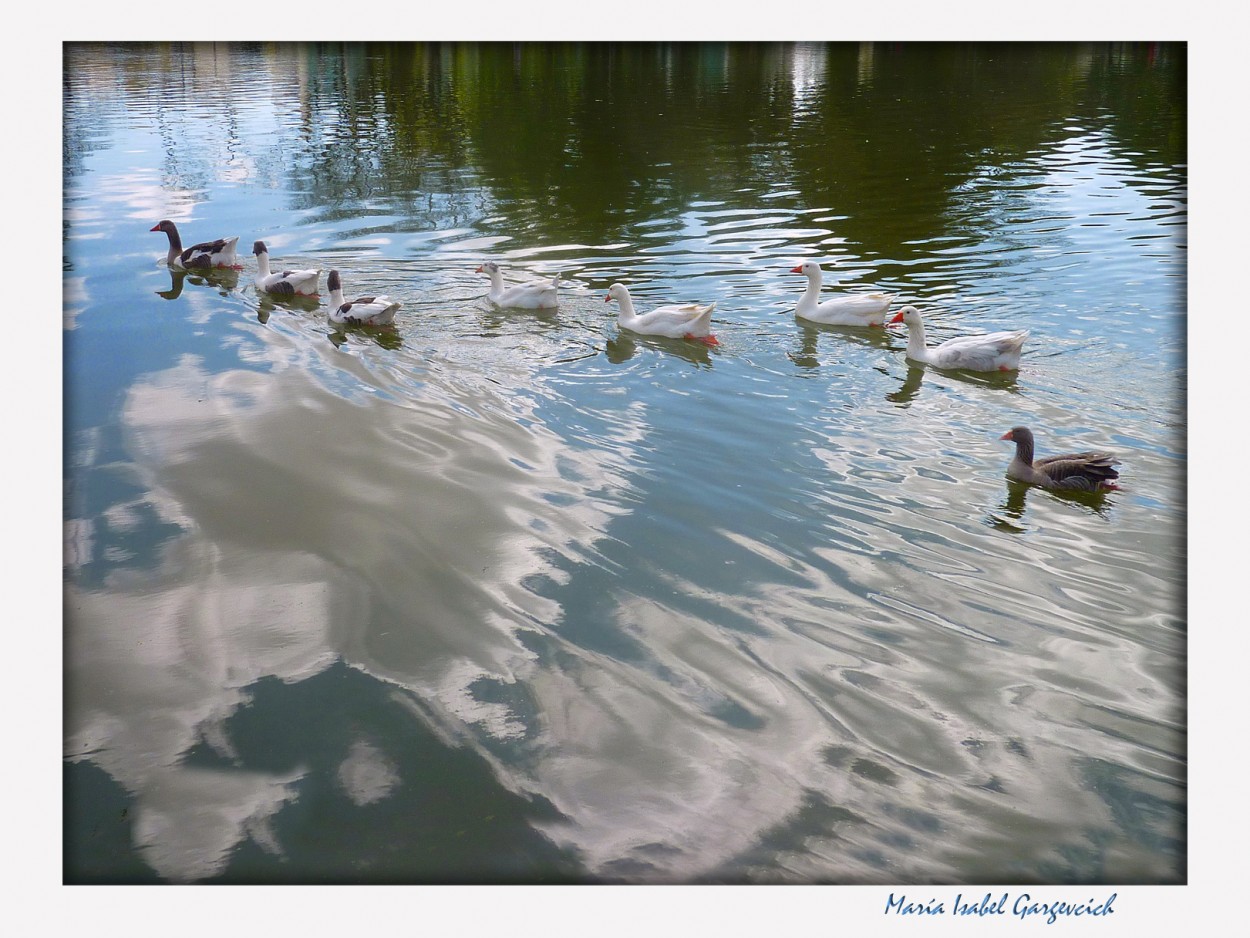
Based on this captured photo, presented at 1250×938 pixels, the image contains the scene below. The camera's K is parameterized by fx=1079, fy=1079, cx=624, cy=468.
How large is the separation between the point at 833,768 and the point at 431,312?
8965 millimetres

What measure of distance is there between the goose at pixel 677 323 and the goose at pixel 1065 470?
4.13 meters

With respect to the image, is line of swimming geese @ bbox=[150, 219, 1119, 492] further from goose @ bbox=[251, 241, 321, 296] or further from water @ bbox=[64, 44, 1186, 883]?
water @ bbox=[64, 44, 1186, 883]

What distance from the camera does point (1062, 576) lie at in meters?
6.99

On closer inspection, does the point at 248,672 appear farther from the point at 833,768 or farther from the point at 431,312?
the point at 431,312

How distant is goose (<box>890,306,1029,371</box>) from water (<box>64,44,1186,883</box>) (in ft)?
0.73

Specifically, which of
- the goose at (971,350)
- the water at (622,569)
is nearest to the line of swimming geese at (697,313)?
the goose at (971,350)

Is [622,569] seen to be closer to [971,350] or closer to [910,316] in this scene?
[971,350]

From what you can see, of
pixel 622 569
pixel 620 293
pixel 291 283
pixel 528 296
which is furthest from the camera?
pixel 291 283

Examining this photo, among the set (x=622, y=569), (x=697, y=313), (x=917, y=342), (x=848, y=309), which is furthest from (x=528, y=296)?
(x=622, y=569)

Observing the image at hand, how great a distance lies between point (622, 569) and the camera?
274 inches

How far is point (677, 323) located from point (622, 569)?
532 centimetres

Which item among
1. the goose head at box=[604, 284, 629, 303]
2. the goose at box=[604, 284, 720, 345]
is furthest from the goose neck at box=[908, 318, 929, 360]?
the goose head at box=[604, 284, 629, 303]

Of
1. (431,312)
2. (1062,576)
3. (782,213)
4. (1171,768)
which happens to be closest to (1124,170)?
(782,213)

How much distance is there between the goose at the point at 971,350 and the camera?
34.6 ft
